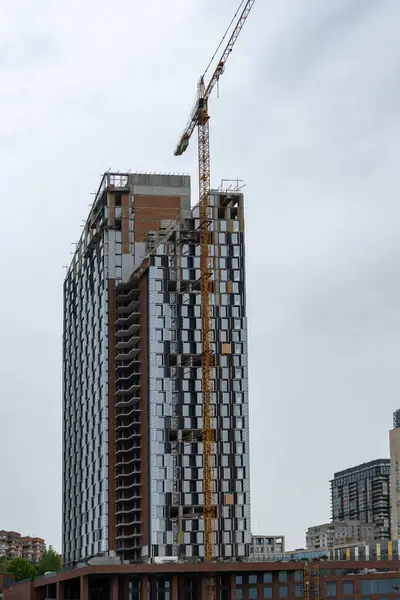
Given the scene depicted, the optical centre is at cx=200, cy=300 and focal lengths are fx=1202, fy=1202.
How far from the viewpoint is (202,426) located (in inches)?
7751

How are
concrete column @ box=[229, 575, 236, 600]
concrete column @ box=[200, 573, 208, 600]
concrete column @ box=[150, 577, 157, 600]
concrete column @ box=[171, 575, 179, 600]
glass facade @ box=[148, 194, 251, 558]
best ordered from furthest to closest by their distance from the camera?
glass facade @ box=[148, 194, 251, 558] < concrete column @ box=[150, 577, 157, 600] < concrete column @ box=[229, 575, 236, 600] < concrete column @ box=[200, 573, 208, 600] < concrete column @ box=[171, 575, 179, 600]

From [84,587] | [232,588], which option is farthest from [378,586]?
[84,587]

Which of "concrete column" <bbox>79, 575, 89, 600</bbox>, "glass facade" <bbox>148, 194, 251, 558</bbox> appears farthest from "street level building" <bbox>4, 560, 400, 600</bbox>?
"glass facade" <bbox>148, 194, 251, 558</bbox>

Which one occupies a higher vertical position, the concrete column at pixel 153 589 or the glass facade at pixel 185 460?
the glass facade at pixel 185 460

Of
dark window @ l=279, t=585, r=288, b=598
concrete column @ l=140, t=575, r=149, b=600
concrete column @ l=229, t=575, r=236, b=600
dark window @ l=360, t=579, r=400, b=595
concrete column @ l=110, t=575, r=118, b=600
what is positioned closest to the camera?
dark window @ l=360, t=579, r=400, b=595

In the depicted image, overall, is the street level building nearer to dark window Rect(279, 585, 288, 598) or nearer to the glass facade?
dark window Rect(279, 585, 288, 598)

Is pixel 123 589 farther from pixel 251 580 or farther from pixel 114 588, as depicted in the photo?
pixel 251 580

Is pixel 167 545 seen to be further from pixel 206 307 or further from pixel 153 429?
pixel 206 307

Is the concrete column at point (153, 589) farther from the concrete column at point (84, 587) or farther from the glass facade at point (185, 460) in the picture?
the concrete column at point (84, 587)

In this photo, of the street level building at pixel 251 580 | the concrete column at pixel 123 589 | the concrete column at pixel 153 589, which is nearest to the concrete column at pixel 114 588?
the street level building at pixel 251 580

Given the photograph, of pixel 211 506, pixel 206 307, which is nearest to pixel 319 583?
pixel 211 506

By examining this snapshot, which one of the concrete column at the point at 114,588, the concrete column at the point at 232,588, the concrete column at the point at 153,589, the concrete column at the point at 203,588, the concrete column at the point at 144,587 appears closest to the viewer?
the concrete column at the point at 144,587

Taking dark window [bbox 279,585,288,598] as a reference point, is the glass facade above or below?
above

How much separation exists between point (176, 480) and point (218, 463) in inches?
334
